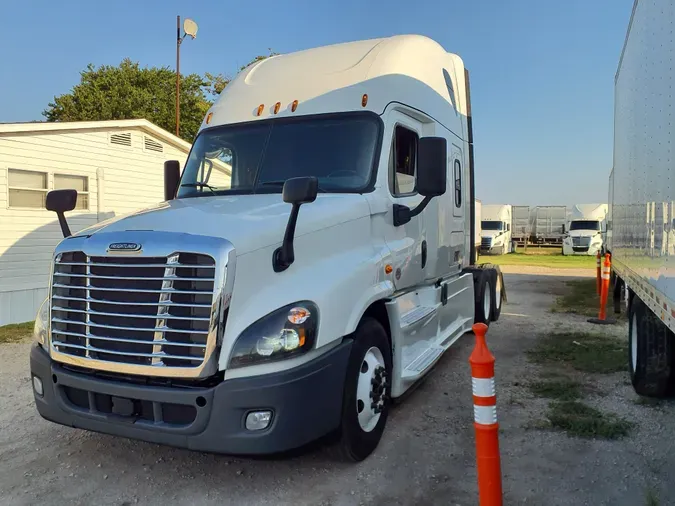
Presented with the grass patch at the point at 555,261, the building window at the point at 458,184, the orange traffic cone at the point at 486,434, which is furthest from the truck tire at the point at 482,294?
the grass patch at the point at 555,261

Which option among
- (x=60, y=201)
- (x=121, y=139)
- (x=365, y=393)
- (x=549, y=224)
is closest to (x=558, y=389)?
(x=365, y=393)

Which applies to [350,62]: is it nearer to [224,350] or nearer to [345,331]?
[345,331]

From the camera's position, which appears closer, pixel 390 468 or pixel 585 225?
pixel 390 468

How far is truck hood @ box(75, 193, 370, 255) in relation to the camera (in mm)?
3361

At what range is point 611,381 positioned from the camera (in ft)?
19.6

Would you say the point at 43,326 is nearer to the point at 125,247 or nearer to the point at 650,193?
the point at 125,247

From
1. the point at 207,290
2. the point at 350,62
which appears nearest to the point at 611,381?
the point at 350,62

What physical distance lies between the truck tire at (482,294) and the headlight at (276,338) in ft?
19.0

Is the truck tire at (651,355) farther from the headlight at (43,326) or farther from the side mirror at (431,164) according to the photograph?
the headlight at (43,326)

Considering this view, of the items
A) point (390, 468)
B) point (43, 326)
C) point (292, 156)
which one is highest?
point (292, 156)

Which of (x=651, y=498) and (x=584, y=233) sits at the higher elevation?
(x=584, y=233)

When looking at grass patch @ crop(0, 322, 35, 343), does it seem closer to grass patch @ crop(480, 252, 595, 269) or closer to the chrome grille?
the chrome grille

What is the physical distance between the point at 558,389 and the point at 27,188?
32.6 feet

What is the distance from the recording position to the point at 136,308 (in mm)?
3287
